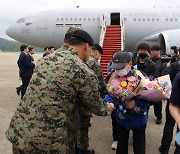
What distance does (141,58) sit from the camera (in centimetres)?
484

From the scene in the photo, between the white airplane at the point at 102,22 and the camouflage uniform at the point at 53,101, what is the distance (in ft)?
46.3

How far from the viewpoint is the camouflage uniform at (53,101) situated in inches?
86.4

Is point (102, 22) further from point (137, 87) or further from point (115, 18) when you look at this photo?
point (137, 87)

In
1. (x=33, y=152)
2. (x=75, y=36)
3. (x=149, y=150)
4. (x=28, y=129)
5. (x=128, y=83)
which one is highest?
(x=75, y=36)

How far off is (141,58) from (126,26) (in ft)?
39.1

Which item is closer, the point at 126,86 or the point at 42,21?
the point at 126,86

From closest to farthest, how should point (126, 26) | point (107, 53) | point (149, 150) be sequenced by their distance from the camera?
point (149, 150) < point (107, 53) < point (126, 26)

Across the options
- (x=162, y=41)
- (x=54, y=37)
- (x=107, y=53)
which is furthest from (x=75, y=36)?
(x=54, y=37)

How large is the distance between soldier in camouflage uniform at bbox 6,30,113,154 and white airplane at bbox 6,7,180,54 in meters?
14.1

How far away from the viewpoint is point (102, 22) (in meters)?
16.1

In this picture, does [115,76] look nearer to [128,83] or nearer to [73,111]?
[128,83]

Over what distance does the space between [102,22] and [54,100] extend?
46.9 ft

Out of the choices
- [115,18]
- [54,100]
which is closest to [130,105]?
[54,100]

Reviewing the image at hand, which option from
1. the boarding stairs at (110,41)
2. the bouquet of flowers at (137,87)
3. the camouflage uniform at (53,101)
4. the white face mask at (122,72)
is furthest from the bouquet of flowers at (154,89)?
the boarding stairs at (110,41)
